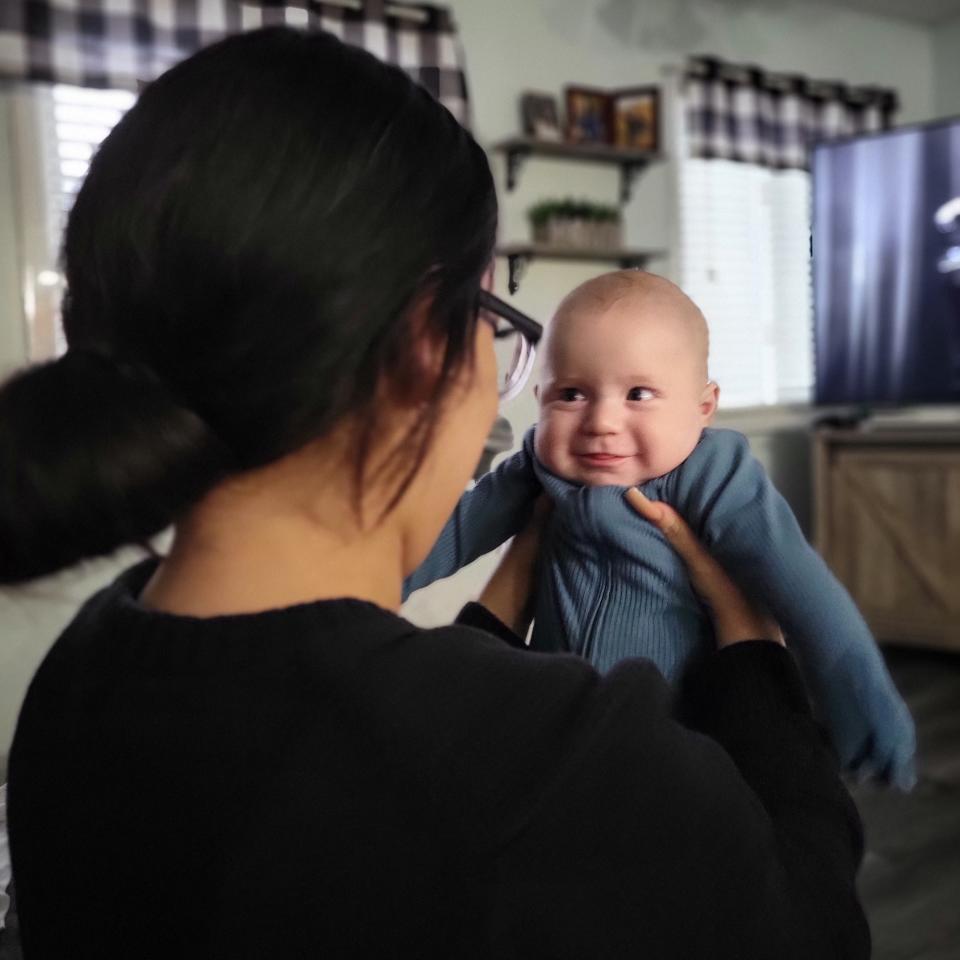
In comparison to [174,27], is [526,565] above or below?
below

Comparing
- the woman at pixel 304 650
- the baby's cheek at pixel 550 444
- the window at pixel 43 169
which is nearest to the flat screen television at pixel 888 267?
the window at pixel 43 169

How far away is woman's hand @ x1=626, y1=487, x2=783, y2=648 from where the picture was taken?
0.77 m

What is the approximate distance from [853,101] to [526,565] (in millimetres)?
4367

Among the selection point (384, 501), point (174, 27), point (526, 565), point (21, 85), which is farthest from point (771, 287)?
point (384, 501)

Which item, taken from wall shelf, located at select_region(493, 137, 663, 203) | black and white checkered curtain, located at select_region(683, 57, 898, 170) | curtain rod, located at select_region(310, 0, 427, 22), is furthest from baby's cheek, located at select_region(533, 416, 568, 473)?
black and white checkered curtain, located at select_region(683, 57, 898, 170)

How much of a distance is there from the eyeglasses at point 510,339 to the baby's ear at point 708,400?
0.74ft

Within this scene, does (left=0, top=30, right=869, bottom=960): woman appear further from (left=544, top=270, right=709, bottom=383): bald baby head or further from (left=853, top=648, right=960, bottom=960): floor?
(left=853, top=648, right=960, bottom=960): floor

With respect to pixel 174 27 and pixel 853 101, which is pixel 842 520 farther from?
pixel 174 27

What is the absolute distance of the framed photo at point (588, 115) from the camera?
388cm

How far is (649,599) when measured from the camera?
0.89 meters

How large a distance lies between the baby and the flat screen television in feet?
11.2

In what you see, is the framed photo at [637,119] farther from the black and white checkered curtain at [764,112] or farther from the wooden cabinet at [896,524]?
the wooden cabinet at [896,524]

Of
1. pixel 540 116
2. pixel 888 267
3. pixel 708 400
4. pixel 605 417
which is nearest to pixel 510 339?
pixel 605 417

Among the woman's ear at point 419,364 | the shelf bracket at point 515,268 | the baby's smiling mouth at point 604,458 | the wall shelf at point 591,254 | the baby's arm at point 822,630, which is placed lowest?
the baby's arm at point 822,630
